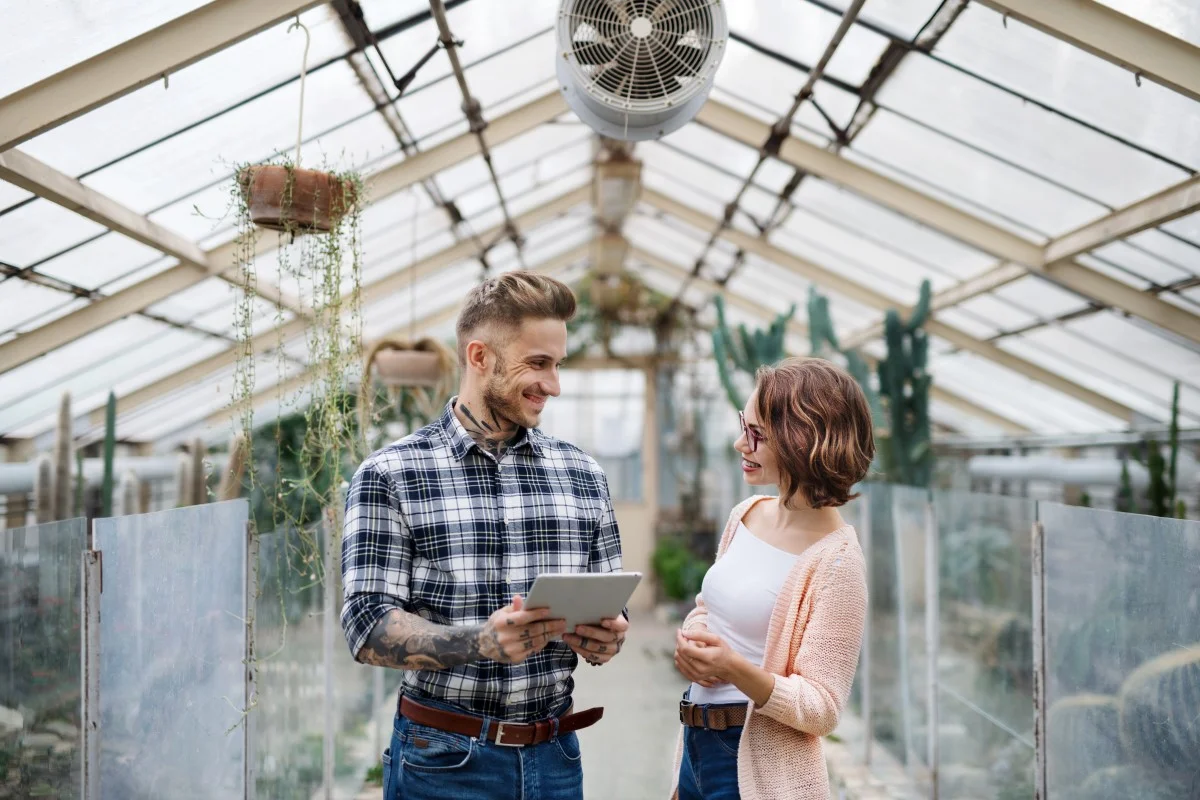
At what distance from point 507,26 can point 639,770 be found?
3555 millimetres

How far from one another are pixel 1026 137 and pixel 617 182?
2.41m

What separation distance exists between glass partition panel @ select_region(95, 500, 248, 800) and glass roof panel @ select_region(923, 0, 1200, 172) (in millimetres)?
3029

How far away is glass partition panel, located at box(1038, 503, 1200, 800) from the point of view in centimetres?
197

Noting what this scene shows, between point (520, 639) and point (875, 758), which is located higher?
point (520, 639)

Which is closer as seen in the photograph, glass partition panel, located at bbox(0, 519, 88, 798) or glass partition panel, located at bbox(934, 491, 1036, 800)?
glass partition panel, located at bbox(0, 519, 88, 798)

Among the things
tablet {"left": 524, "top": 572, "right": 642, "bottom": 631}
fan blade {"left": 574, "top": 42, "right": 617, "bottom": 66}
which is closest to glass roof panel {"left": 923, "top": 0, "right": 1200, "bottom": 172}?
fan blade {"left": 574, "top": 42, "right": 617, "bottom": 66}

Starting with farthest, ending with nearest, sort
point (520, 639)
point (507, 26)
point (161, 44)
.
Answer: point (507, 26), point (161, 44), point (520, 639)

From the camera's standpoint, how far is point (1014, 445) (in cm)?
738

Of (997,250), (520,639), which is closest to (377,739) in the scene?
(520,639)

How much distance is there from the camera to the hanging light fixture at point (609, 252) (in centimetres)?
778

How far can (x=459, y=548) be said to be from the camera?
59.3 inches

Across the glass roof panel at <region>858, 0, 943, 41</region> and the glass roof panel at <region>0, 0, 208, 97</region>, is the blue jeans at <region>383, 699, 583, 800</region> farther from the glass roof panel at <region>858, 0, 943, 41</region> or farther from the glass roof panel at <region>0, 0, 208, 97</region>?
the glass roof panel at <region>858, 0, 943, 41</region>

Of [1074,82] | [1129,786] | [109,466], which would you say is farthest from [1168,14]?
[109,466]

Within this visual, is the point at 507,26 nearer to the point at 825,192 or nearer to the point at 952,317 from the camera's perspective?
the point at 825,192
